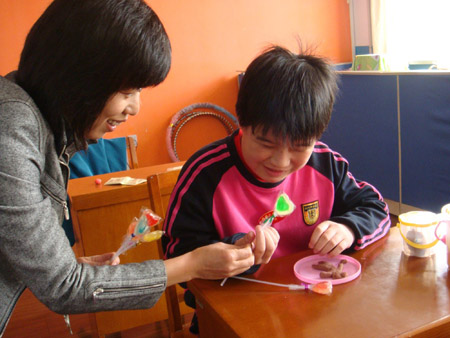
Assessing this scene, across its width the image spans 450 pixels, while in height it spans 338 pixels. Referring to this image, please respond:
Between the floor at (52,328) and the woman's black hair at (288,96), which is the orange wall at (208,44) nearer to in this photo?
the floor at (52,328)

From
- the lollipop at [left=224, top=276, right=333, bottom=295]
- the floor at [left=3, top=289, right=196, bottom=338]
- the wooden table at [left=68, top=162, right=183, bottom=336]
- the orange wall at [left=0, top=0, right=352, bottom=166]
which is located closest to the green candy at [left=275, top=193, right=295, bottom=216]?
the lollipop at [left=224, top=276, right=333, bottom=295]

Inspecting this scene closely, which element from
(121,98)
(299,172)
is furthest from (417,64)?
(121,98)

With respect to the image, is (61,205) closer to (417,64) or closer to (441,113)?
(441,113)

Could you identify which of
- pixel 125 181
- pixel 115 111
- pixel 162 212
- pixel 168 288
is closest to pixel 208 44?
pixel 125 181

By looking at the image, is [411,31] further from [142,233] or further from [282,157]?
[142,233]

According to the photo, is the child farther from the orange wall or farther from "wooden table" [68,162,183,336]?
the orange wall

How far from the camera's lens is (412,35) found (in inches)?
178

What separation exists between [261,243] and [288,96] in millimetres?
328

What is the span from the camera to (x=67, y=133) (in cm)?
98

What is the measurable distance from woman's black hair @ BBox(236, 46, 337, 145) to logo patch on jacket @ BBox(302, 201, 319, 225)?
0.83 feet

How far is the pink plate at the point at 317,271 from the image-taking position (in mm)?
945

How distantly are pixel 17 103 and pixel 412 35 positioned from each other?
4409 millimetres

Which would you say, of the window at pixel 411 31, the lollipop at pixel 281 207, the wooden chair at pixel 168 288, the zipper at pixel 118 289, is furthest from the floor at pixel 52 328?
the window at pixel 411 31

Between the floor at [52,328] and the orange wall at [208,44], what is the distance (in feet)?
7.40
